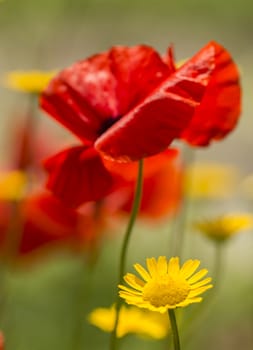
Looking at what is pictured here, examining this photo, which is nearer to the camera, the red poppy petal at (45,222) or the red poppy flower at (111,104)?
the red poppy flower at (111,104)

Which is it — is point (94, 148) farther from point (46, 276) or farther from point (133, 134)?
→ point (46, 276)

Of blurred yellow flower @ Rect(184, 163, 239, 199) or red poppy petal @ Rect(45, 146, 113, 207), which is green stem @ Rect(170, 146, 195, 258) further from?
red poppy petal @ Rect(45, 146, 113, 207)

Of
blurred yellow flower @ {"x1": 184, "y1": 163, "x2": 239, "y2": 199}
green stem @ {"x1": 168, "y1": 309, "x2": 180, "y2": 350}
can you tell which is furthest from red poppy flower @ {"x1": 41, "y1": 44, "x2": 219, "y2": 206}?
blurred yellow flower @ {"x1": 184, "y1": 163, "x2": 239, "y2": 199}

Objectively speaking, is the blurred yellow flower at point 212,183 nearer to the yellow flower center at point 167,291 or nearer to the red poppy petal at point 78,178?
the red poppy petal at point 78,178

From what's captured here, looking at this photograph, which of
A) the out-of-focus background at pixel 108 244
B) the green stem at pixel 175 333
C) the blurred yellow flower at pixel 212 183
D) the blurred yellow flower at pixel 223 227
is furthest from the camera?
the out-of-focus background at pixel 108 244

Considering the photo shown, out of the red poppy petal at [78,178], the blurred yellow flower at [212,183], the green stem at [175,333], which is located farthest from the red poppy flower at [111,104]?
the blurred yellow flower at [212,183]

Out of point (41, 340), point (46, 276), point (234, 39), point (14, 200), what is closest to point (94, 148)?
point (14, 200)

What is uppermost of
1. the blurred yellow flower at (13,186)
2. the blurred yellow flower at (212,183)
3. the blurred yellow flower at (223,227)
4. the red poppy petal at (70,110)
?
the red poppy petal at (70,110)

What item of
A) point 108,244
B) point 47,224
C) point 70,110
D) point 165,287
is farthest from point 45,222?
point 108,244
